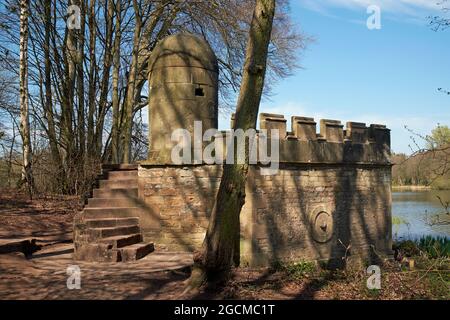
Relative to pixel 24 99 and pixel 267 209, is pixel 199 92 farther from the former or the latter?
pixel 24 99

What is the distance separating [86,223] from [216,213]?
346 centimetres

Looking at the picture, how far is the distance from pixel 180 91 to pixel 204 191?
84.3 inches

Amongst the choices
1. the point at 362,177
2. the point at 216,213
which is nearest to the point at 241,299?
the point at 216,213

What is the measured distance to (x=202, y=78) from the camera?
9.12m

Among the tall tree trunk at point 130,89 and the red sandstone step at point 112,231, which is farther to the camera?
the tall tree trunk at point 130,89

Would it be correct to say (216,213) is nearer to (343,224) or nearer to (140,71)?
(343,224)

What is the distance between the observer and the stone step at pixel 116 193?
9.22 m

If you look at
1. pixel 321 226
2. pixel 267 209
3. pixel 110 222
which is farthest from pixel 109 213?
pixel 321 226

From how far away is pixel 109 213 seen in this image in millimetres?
8906

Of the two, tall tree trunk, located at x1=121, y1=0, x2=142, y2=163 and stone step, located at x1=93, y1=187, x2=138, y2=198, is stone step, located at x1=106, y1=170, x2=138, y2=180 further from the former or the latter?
tall tree trunk, located at x1=121, y1=0, x2=142, y2=163

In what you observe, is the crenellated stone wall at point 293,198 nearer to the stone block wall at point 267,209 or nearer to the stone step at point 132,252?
the stone block wall at point 267,209
